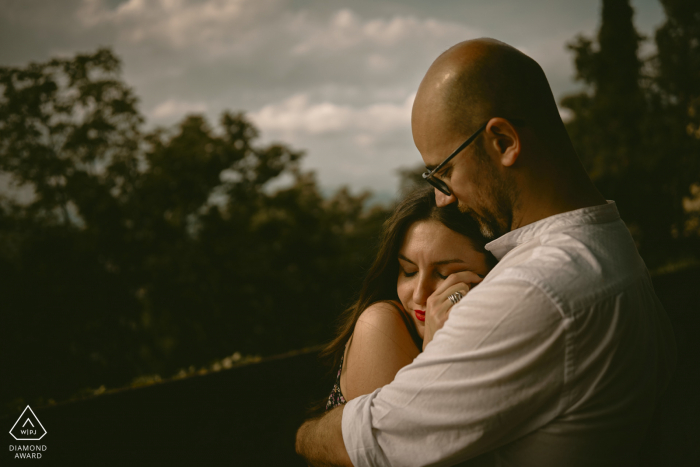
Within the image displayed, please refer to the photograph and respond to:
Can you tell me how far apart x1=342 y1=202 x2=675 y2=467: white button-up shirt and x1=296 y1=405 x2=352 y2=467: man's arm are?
13 centimetres

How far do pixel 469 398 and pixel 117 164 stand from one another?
10.2 meters

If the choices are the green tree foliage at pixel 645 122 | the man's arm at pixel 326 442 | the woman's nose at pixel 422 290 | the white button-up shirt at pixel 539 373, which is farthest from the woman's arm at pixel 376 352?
the green tree foliage at pixel 645 122

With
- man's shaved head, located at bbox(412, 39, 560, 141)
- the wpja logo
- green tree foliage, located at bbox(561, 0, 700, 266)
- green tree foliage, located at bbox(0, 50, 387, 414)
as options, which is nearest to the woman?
man's shaved head, located at bbox(412, 39, 560, 141)

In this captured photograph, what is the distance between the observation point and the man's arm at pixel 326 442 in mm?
1481

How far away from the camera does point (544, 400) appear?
4.00ft

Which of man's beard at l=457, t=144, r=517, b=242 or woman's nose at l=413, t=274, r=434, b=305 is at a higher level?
man's beard at l=457, t=144, r=517, b=242

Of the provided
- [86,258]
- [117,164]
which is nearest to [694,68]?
[117,164]

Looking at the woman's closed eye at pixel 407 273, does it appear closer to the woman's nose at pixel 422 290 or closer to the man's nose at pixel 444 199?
the woman's nose at pixel 422 290

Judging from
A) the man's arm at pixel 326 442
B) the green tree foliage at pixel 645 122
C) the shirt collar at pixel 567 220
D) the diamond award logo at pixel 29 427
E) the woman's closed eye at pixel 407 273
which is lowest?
the green tree foliage at pixel 645 122

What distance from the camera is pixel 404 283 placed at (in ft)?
7.39

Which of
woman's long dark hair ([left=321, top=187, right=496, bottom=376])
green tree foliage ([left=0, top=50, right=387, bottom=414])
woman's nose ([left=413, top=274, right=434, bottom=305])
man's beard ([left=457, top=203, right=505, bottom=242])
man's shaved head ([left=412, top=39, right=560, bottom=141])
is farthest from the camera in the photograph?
green tree foliage ([left=0, top=50, right=387, bottom=414])

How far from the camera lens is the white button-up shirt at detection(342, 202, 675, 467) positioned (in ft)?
3.89

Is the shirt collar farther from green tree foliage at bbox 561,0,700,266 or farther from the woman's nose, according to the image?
green tree foliage at bbox 561,0,700,266

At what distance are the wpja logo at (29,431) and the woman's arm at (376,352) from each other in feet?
5.38
